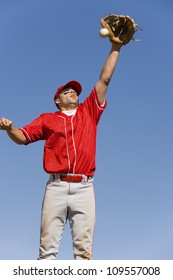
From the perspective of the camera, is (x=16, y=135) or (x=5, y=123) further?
(x=16, y=135)

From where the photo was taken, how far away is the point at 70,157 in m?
5.78

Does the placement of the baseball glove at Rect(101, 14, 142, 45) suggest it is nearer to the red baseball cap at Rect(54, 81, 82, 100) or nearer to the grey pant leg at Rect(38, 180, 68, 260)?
the red baseball cap at Rect(54, 81, 82, 100)

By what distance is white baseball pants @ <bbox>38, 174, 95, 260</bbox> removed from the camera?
215 inches

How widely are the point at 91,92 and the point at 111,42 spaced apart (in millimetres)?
710

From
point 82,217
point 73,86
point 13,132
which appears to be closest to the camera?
point 82,217

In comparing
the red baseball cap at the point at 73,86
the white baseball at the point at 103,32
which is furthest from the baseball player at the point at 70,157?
the white baseball at the point at 103,32

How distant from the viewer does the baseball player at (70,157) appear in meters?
5.52

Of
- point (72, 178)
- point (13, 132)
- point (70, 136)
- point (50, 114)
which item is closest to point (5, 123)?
point (13, 132)

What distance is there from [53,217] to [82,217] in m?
0.34

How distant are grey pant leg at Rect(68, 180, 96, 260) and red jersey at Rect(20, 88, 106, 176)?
220 mm

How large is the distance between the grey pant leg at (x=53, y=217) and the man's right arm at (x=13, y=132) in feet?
2.39

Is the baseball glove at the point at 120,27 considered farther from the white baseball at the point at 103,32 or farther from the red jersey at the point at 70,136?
the red jersey at the point at 70,136

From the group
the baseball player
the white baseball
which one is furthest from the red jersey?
the white baseball

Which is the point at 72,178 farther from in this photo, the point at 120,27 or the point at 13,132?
the point at 120,27
